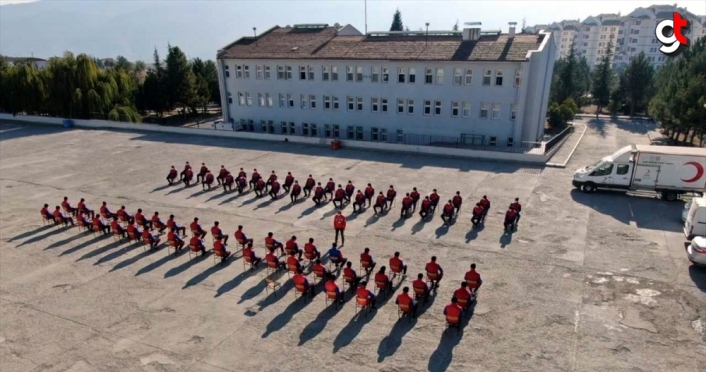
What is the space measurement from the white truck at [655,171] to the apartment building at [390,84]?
33.2ft

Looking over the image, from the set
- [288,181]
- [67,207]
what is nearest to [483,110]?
[288,181]

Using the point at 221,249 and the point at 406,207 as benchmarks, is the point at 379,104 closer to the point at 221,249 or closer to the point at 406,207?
the point at 406,207

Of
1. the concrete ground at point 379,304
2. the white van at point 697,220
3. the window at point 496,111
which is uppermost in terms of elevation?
the window at point 496,111

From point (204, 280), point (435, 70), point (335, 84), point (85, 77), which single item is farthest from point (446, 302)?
point (85, 77)

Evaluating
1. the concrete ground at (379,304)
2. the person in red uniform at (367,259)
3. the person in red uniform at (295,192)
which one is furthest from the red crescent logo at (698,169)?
the person in red uniform at (295,192)

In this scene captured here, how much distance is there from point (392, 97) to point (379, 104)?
1.21 meters

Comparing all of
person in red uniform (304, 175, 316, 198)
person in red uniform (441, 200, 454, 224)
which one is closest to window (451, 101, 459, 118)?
person in red uniform (304, 175, 316, 198)

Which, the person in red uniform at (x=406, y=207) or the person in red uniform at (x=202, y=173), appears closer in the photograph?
the person in red uniform at (x=406, y=207)

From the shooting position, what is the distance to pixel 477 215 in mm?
17172

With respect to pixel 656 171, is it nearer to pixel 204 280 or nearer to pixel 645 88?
pixel 204 280

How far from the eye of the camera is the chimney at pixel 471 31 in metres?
32.0

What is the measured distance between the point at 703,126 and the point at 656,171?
1435 centimetres

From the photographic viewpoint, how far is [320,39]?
3778 centimetres

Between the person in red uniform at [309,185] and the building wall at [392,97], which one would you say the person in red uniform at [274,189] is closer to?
the person in red uniform at [309,185]
